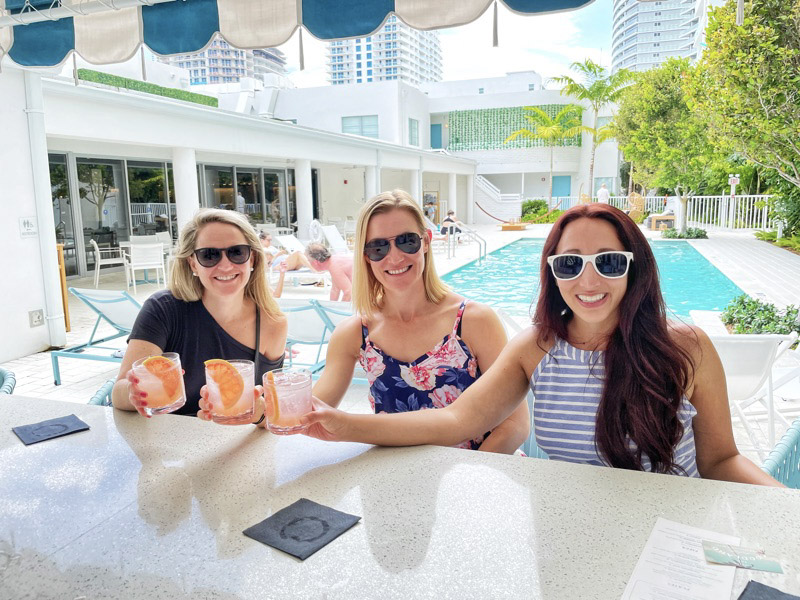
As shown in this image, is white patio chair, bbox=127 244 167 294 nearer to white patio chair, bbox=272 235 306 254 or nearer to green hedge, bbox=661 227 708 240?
white patio chair, bbox=272 235 306 254

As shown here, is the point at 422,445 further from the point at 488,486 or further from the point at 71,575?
the point at 71,575

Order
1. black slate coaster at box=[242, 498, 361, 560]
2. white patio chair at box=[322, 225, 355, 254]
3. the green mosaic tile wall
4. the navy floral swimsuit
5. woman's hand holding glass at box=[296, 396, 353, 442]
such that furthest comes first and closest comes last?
the green mosaic tile wall < white patio chair at box=[322, 225, 355, 254] < the navy floral swimsuit < woman's hand holding glass at box=[296, 396, 353, 442] < black slate coaster at box=[242, 498, 361, 560]

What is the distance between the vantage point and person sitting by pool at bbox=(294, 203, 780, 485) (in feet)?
4.90

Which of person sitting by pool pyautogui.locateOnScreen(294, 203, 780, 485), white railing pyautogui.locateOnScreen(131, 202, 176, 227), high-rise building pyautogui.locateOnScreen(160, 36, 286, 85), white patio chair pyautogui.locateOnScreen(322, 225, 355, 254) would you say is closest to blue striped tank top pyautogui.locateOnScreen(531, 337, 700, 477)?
person sitting by pool pyautogui.locateOnScreen(294, 203, 780, 485)

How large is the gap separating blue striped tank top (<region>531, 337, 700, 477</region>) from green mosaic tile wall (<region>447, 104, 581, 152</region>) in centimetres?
2935

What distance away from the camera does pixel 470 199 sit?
90.0 feet

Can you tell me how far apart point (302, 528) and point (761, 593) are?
725 millimetres

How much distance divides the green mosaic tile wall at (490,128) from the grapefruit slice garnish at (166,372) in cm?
2970

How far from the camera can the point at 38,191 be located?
6016 millimetres

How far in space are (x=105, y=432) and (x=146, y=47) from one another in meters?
2.58

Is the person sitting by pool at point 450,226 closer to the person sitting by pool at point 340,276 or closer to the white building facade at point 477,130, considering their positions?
the person sitting by pool at point 340,276

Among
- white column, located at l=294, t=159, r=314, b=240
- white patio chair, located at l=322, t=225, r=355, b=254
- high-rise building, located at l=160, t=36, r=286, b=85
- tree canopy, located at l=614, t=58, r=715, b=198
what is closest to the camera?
high-rise building, located at l=160, t=36, r=286, b=85

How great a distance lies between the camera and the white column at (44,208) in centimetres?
590

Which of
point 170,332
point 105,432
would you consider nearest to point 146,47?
point 170,332
